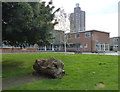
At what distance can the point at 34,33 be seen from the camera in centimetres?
1070

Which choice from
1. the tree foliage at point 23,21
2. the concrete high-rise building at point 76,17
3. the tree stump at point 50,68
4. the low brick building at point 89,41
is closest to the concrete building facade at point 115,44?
the low brick building at point 89,41

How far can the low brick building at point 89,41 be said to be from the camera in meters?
39.8

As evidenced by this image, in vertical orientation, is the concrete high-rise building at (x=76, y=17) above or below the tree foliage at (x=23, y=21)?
above

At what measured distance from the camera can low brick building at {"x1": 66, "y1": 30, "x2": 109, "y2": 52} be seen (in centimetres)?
3981

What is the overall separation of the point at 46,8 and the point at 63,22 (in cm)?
1674

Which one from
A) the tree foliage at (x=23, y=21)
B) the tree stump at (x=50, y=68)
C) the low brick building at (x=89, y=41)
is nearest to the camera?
the tree stump at (x=50, y=68)

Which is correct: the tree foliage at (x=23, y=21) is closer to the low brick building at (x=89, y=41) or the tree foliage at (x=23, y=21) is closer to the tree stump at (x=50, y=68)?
the tree stump at (x=50, y=68)

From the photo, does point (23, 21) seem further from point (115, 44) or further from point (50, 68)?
point (115, 44)

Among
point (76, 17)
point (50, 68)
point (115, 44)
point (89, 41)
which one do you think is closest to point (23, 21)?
point (50, 68)

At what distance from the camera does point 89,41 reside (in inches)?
1583

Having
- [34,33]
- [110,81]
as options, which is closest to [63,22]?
[34,33]

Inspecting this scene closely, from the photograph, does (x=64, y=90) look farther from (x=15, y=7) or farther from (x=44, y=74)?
(x=15, y=7)

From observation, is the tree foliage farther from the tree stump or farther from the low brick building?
the low brick building

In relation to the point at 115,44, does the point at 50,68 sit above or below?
below
